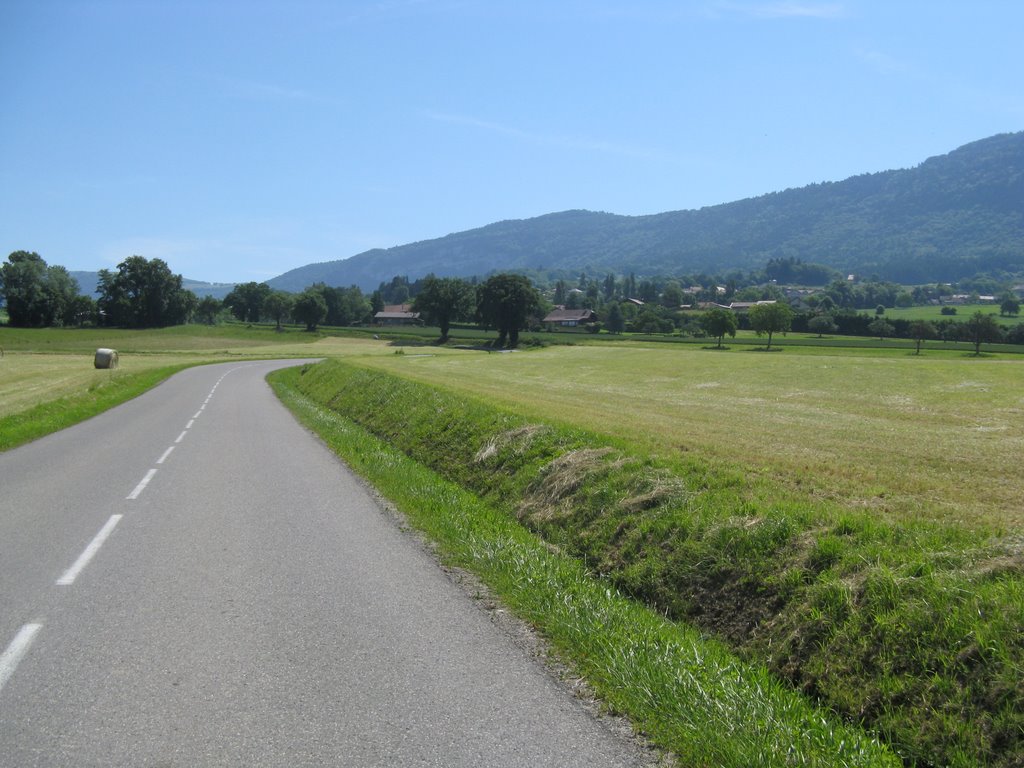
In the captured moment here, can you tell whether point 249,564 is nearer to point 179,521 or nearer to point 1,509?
point 179,521

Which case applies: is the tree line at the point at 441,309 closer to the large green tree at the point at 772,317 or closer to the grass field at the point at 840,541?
the large green tree at the point at 772,317

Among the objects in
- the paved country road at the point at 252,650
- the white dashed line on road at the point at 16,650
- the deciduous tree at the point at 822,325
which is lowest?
the deciduous tree at the point at 822,325

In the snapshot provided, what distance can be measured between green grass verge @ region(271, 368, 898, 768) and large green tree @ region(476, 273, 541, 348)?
10382 centimetres

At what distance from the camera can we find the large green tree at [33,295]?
121m

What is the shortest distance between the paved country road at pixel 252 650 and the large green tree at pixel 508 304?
336 feet

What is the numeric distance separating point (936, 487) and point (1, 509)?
516 inches

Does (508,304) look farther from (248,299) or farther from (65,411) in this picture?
(248,299)

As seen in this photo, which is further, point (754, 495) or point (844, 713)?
point (754, 495)

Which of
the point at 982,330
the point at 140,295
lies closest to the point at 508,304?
the point at 982,330

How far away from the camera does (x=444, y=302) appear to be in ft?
416

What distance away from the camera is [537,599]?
738 cm

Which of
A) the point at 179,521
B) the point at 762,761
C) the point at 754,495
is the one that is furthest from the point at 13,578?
the point at 754,495

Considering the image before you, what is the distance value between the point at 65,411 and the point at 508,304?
88.9m

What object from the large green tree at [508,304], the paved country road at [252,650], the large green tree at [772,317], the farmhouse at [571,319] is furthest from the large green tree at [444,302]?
the paved country road at [252,650]
